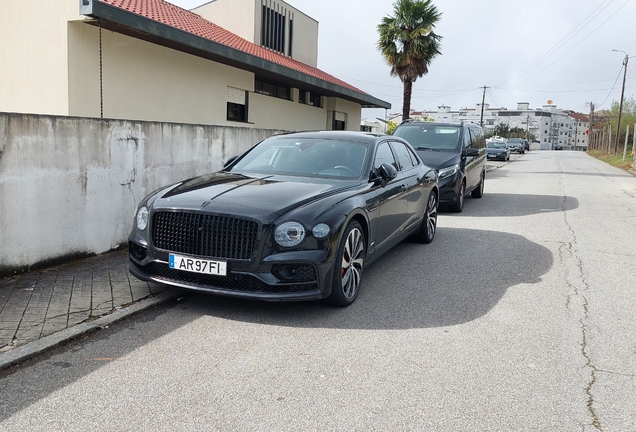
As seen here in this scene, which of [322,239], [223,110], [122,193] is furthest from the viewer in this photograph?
[223,110]

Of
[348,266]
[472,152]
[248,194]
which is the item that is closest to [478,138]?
[472,152]

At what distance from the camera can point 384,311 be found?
4.77 meters

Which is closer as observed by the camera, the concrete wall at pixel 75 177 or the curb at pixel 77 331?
the curb at pixel 77 331

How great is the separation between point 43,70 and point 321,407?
9.71 metres

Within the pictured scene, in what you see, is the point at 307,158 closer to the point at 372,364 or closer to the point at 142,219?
the point at 142,219

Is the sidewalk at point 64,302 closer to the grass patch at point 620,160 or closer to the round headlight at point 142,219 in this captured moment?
the round headlight at point 142,219

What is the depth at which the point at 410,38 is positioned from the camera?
82.0 feet

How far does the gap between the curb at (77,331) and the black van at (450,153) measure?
677 centimetres

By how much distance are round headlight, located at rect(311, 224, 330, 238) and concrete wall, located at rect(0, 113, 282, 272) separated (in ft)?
10.0

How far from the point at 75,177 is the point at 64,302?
1817mm

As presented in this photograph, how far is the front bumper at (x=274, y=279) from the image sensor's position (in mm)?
4289

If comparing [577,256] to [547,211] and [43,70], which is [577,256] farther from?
[43,70]

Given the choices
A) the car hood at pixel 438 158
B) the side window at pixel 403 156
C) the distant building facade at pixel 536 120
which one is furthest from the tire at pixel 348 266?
the distant building facade at pixel 536 120

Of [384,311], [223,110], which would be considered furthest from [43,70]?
[384,311]
